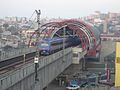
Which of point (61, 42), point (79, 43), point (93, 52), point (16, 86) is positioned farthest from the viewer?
point (79, 43)

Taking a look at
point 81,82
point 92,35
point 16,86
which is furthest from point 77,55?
point 16,86

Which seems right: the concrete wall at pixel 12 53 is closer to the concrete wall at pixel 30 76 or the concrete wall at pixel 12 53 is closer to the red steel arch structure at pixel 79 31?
the concrete wall at pixel 30 76

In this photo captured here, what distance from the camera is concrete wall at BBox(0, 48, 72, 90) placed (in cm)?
1930

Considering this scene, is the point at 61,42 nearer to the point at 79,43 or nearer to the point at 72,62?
the point at 72,62

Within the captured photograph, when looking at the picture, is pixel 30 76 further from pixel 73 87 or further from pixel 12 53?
pixel 73 87

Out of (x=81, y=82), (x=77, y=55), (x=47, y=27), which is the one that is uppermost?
(x=47, y=27)

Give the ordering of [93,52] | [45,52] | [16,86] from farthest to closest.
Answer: [93,52]
[45,52]
[16,86]

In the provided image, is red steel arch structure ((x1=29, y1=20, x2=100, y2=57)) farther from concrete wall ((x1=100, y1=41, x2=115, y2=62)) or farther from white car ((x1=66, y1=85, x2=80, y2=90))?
white car ((x1=66, y1=85, x2=80, y2=90))

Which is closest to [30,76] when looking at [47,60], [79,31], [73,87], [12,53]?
[47,60]

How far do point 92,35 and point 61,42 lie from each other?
13.5m

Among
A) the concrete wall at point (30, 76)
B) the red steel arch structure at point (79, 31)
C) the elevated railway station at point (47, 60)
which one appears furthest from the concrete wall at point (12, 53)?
the red steel arch structure at point (79, 31)

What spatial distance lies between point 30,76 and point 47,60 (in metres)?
7.04

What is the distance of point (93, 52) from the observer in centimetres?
6738

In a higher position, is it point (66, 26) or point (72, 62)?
point (66, 26)
